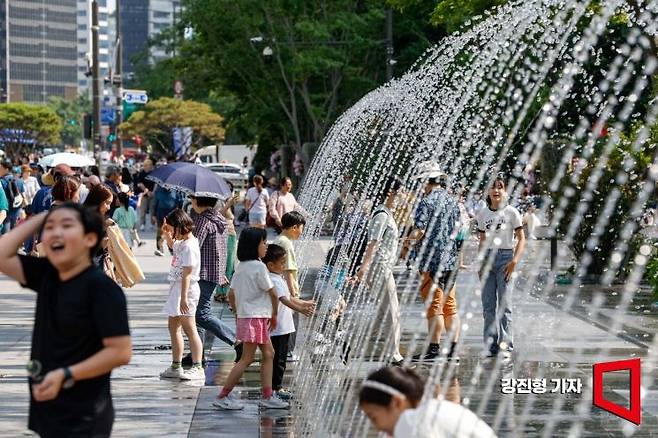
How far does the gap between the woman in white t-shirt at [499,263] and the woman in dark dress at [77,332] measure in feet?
26.5

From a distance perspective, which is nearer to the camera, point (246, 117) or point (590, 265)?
point (590, 265)

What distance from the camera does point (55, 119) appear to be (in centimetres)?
11750

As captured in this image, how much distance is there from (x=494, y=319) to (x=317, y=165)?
15.3 metres

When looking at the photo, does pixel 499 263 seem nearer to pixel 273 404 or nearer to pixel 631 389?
pixel 631 389

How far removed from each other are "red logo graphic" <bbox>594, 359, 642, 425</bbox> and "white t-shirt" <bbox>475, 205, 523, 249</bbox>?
1.53 meters

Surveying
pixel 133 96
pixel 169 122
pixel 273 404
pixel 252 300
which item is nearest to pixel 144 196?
pixel 133 96

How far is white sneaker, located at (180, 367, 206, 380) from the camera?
40.4 ft

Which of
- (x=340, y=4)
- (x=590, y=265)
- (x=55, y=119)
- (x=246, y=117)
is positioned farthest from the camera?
(x=55, y=119)

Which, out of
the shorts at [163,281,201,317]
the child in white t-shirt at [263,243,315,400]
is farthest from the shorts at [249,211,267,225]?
the child in white t-shirt at [263,243,315,400]

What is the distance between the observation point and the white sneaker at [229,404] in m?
10.9

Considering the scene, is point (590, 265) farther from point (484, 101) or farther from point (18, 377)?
point (18, 377)

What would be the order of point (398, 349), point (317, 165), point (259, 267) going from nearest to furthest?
point (259, 267) → point (398, 349) → point (317, 165)

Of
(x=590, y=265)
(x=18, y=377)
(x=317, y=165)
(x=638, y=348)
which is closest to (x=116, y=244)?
(x=18, y=377)

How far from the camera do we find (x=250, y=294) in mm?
10758
